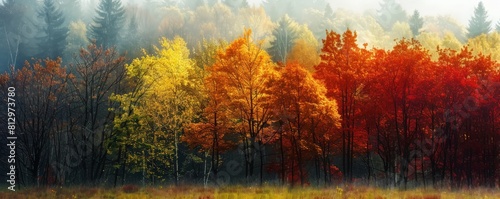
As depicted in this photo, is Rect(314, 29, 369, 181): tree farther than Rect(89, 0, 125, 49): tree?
No

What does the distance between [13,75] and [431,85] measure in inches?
1200


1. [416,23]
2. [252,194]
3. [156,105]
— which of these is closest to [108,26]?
[156,105]

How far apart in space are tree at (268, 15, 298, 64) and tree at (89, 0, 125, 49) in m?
26.2

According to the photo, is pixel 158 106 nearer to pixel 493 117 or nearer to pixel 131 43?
pixel 493 117

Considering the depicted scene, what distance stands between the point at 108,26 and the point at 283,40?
1156 inches

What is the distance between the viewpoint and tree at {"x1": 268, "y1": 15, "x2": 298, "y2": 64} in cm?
5856

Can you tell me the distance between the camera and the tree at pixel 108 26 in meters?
68.7

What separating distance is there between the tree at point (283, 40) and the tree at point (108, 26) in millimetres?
26199

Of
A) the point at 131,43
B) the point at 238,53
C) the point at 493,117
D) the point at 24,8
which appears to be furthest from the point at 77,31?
the point at 493,117

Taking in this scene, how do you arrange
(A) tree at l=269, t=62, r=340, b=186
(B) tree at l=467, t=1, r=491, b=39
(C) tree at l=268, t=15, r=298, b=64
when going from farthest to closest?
(B) tree at l=467, t=1, r=491, b=39 < (C) tree at l=268, t=15, r=298, b=64 < (A) tree at l=269, t=62, r=340, b=186

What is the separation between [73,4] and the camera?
4198 inches

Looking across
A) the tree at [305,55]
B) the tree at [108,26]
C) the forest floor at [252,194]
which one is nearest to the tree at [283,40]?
the tree at [305,55]

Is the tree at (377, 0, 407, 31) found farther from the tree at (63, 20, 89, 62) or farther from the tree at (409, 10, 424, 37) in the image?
the tree at (63, 20, 89, 62)

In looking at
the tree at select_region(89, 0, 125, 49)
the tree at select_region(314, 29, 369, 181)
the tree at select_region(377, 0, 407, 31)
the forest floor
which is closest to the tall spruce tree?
the tree at select_region(89, 0, 125, 49)
